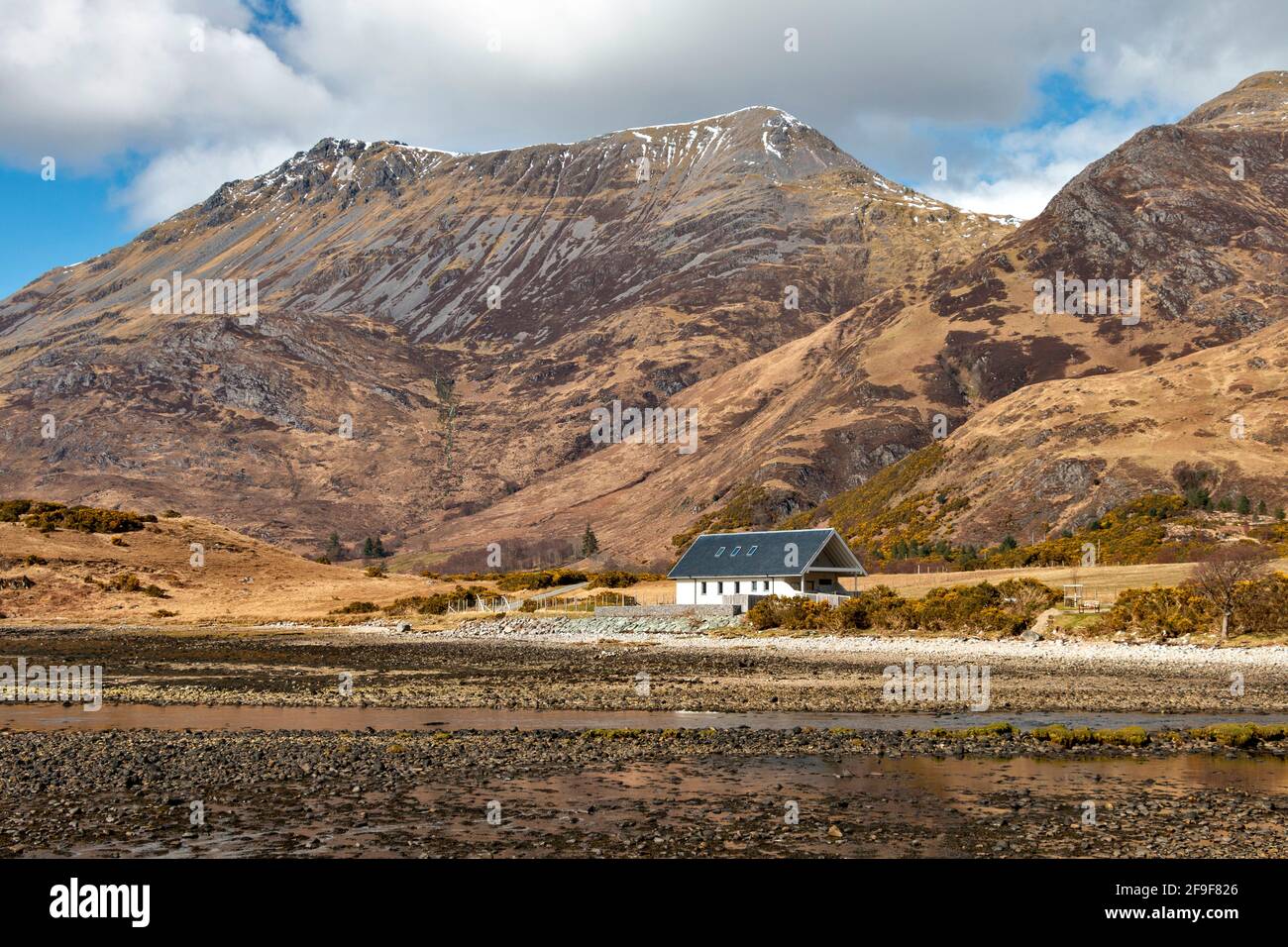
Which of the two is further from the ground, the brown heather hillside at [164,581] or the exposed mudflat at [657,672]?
the brown heather hillside at [164,581]

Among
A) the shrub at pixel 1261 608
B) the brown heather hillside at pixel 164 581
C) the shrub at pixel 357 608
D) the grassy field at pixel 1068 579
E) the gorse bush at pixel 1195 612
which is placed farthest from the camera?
the shrub at pixel 357 608

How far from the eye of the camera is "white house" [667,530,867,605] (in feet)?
225

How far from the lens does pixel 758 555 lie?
235 ft

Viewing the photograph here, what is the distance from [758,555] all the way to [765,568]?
6.56ft

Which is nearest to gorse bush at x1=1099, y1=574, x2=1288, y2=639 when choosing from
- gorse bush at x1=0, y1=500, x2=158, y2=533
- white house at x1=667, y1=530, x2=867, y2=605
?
white house at x1=667, y1=530, x2=867, y2=605

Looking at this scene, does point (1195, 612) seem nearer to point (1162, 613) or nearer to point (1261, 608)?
point (1162, 613)

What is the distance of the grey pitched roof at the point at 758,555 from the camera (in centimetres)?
6869

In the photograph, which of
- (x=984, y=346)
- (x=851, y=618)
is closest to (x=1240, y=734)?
(x=851, y=618)

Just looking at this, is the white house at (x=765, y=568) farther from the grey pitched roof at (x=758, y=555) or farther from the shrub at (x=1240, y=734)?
the shrub at (x=1240, y=734)

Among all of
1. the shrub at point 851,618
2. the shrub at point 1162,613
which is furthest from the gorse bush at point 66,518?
the shrub at point 1162,613

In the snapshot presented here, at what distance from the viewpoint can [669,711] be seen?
1137 inches

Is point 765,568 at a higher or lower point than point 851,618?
higher

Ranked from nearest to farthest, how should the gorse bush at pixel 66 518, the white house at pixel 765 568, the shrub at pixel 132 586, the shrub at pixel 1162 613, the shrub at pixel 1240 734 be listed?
the shrub at pixel 1240 734 → the shrub at pixel 1162 613 → the white house at pixel 765 568 → the shrub at pixel 132 586 → the gorse bush at pixel 66 518
